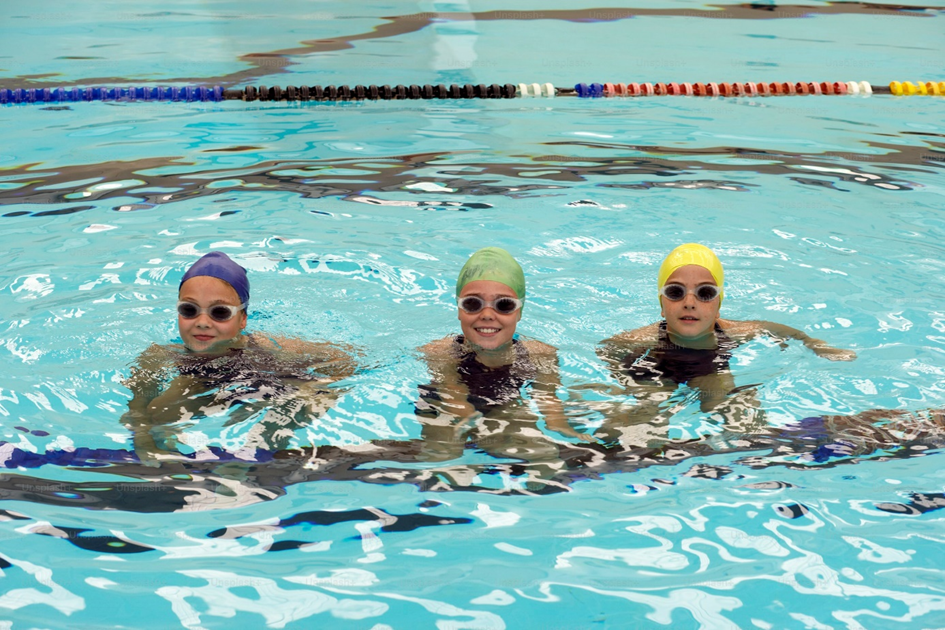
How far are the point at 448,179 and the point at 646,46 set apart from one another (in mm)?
5575

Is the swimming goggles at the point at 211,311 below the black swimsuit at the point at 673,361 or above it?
above

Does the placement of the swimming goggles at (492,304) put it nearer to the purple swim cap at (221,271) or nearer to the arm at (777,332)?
the purple swim cap at (221,271)

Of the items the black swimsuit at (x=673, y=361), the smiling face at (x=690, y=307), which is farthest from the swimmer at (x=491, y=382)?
the smiling face at (x=690, y=307)

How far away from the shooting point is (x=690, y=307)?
395cm

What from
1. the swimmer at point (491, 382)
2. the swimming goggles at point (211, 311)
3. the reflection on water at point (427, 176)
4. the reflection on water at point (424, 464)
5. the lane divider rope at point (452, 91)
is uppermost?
the lane divider rope at point (452, 91)

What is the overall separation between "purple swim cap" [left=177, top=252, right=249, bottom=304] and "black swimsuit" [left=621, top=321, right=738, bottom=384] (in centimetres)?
168

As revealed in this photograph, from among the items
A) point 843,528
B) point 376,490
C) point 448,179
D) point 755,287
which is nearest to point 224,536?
point 376,490

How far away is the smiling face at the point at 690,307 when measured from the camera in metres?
3.96

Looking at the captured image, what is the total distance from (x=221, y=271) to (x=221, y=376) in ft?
1.41

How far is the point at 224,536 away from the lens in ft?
9.50

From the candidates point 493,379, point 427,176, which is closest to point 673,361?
point 493,379

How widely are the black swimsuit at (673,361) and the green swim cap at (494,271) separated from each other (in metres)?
0.61

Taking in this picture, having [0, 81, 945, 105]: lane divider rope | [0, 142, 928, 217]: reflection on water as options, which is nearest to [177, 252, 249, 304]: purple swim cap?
[0, 142, 928, 217]: reflection on water

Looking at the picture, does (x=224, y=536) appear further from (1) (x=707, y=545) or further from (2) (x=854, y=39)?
(2) (x=854, y=39)
